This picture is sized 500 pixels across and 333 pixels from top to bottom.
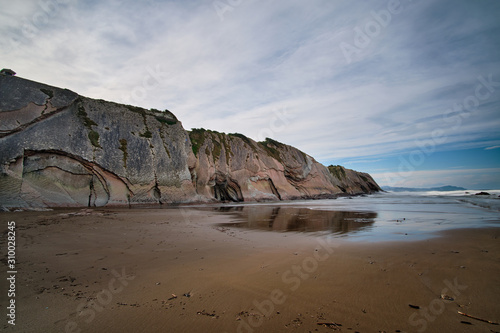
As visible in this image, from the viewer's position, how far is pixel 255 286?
3.44 m

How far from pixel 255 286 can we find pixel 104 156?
20317 millimetres

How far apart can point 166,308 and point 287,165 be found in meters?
41.4

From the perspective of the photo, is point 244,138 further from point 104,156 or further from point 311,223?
point 311,223

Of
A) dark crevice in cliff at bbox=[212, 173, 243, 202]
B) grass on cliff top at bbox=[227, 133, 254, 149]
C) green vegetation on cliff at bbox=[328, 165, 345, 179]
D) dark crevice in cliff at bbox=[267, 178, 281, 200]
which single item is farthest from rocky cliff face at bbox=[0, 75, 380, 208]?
green vegetation on cliff at bbox=[328, 165, 345, 179]

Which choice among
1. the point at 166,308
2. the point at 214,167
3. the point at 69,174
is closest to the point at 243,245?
the point at 166,308

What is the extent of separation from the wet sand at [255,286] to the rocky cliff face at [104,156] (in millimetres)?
12976

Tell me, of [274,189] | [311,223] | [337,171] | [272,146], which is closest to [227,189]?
[274,189]

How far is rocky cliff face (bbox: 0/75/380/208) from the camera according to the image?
50.6 feet

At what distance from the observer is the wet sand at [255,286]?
8.36ft

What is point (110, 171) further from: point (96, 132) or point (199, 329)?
point (199, 329)

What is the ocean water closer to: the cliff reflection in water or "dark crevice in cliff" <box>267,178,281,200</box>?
the cliff reflection in water

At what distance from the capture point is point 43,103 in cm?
1719

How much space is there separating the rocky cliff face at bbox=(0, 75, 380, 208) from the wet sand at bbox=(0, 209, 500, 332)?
12976 mm

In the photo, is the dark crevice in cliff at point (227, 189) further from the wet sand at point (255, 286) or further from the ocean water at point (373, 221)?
the wet sand at point (255, 286)
